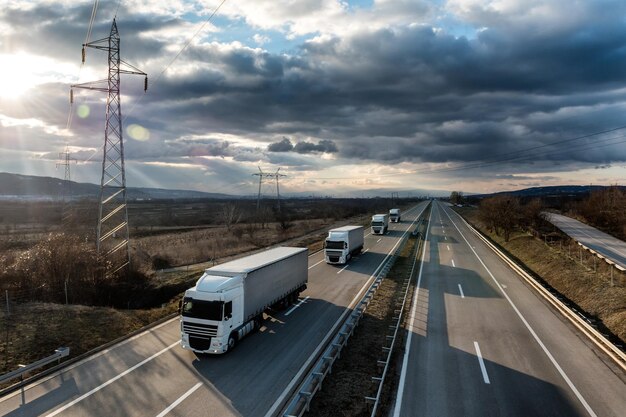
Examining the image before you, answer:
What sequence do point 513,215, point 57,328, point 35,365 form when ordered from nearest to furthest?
point 35,365
point 57,328
point 513,215

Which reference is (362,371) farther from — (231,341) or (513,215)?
(513,215)

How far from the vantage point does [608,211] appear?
50.0 m

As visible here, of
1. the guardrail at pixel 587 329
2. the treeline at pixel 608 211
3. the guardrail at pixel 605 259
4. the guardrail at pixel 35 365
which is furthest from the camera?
the treeline at pixel 608 211

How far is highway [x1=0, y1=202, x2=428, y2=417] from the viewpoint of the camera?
12.5m

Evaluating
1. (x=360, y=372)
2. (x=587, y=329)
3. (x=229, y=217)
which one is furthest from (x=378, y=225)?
(x=360, y=372)

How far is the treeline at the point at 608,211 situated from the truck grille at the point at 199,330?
4656 cm

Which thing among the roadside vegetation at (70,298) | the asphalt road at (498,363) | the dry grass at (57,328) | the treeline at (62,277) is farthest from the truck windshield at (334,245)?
the dry grass at (57,328)

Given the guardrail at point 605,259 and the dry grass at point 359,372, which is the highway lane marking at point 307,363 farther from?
the guardrail at point 605,259

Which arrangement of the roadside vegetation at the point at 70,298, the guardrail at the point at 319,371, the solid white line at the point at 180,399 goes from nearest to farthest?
1. the guardrail at the point at 319,371
2. the solid white line at the point at 180,399
3. the roadside vegetation at the point at 70,298

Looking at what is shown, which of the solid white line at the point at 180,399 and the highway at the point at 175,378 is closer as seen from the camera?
the solid white line at the point at 180,399

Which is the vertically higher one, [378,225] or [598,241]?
[598,241]

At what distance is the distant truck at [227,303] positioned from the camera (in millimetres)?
16234

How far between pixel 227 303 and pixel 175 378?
338 centimetres

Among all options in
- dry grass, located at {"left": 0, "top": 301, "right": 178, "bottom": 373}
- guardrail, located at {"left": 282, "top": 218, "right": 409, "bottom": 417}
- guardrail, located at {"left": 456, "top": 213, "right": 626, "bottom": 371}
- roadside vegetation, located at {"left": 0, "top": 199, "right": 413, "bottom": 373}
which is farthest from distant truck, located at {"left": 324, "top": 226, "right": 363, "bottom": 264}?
dry grass, located at {"left": 0, "top": 301, "right": 178, "bottom": 373}
